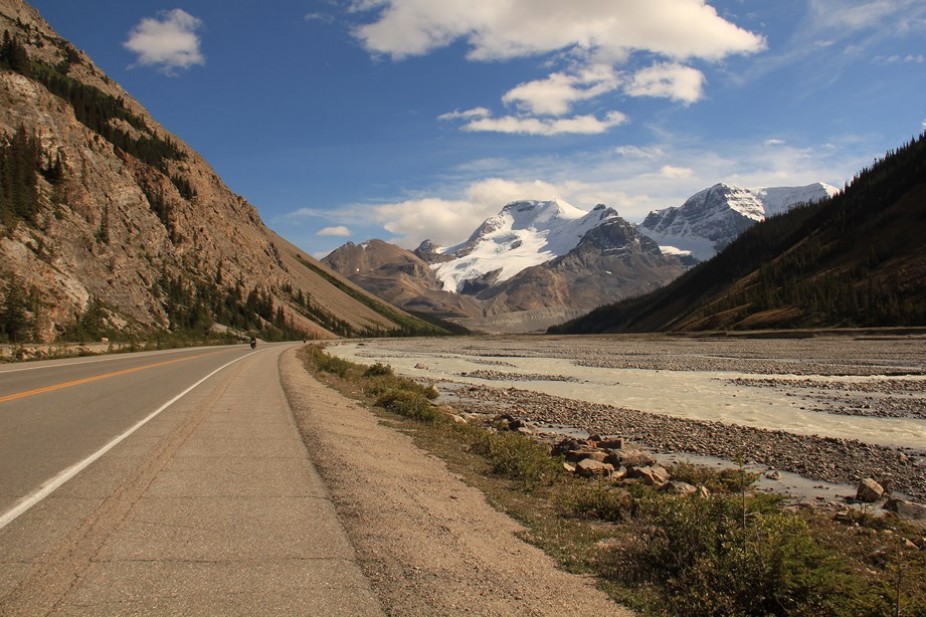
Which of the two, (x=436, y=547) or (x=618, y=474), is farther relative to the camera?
Result: (x=618, y=474)

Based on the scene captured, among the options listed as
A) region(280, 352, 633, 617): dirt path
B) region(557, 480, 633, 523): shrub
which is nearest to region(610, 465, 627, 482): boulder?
region(557, 480, 633, 523): shrub

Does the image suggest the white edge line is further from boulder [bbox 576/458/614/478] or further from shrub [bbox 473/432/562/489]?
boulder [bbox 576/458/614/478]

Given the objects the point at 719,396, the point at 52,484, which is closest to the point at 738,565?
the point at 52,484

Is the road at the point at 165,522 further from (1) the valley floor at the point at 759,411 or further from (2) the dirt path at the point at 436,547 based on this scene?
(1) the valley floor at the point at 759,411

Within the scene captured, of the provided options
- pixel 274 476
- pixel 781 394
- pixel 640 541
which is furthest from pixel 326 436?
pixel 781 394

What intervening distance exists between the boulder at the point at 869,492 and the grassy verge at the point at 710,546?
1732mm

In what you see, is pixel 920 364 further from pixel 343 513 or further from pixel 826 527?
pixel 343 513

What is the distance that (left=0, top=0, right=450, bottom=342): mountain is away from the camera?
61.8 m

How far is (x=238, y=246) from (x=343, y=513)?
172666 millimetres

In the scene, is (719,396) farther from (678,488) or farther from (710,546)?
(710,546)

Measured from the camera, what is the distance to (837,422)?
821 inches

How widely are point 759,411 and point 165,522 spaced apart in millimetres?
23339

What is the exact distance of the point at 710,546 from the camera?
6145 mm

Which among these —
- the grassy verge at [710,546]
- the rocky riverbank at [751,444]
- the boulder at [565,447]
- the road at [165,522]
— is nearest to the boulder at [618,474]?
the grassy verge at [710,546]
